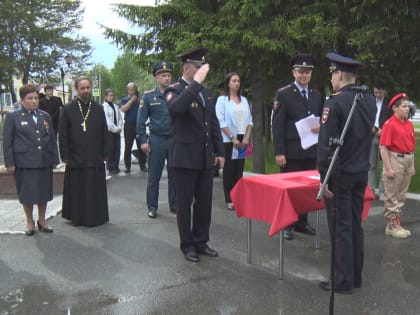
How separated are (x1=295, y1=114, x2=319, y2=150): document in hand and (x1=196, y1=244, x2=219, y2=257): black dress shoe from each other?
1624mm

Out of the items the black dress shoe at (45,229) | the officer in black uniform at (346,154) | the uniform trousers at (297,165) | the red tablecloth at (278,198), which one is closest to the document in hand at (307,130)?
the uniform trousers at (297,165)

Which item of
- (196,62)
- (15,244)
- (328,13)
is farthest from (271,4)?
(15,244)

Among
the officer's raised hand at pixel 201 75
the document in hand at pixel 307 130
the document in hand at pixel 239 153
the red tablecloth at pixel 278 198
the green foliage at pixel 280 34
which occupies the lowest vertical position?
the red tablecloth at pixel 278 198

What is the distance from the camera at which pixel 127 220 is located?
690cm

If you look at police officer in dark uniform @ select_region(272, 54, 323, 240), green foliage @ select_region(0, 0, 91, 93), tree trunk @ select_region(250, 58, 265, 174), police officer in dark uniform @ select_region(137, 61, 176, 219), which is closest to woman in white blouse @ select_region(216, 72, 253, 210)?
police officer in dark uniform @ select_region(137, 61, 176, 219)

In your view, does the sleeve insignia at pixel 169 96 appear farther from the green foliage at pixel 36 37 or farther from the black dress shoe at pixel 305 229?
the green foliage at pixel 36 37

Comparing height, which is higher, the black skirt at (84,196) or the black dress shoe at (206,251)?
the black skirt at (84,196)

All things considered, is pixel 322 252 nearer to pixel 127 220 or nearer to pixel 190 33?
pixel 127 220

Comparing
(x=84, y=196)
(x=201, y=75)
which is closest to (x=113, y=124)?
(x=84, y=196)

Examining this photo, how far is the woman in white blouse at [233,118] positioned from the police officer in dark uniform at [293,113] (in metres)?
1.39

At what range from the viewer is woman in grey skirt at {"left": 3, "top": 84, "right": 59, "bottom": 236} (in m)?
5.96

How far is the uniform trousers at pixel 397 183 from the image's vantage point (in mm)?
5945

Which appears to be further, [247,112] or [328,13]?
[328,13]

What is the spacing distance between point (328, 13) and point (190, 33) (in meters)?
2.68
